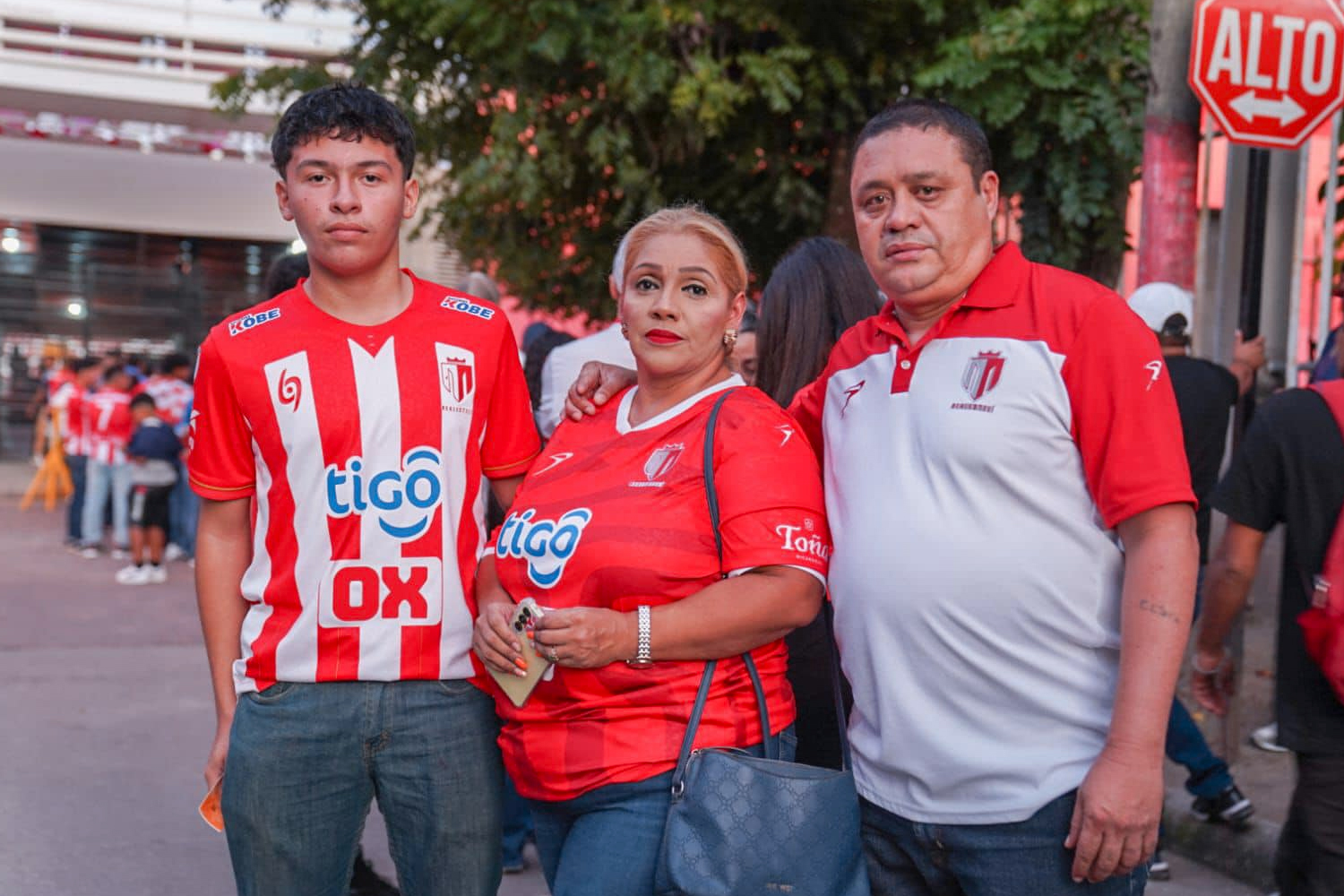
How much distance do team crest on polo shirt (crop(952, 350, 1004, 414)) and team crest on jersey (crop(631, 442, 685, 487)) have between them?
494 mm

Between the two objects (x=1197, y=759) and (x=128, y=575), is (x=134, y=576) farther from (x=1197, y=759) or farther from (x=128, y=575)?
(x=1197, y=759)

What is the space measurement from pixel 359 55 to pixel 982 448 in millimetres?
9759

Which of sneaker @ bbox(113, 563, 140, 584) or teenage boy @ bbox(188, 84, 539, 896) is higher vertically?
teenage boy @ bbox(188, 84, 539, 896)

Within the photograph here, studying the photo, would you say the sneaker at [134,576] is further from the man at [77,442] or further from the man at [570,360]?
the man at [570,360]

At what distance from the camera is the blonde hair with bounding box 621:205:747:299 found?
2.47 m

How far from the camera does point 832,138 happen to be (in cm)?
1046

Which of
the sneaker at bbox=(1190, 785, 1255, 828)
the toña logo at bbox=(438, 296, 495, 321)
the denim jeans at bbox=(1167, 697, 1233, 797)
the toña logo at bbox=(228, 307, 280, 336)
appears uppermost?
the toña logo at bbox=(438, 296, 495, 321)

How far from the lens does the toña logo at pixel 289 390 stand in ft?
8.12

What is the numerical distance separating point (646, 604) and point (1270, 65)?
14.4ft

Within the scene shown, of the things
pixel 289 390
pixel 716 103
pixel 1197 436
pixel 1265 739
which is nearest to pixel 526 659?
pixel 289 390

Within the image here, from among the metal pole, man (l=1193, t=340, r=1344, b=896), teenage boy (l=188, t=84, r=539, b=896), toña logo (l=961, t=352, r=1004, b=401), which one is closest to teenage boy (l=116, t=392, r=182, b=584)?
the metal pole

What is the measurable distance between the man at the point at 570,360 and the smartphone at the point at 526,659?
77.9 inches

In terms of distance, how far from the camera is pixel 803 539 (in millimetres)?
2254

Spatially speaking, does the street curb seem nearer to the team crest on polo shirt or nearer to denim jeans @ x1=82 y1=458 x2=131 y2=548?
the team crest on polo shirt
